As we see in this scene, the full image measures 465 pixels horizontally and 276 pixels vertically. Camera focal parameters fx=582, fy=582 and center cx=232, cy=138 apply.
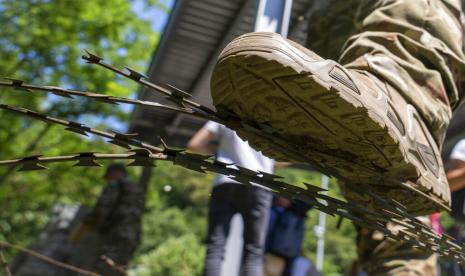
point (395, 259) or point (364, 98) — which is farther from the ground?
point (395, 259)

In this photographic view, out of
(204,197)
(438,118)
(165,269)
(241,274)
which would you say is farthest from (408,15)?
(204,197)

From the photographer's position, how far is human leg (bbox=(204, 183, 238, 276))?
9.27ft

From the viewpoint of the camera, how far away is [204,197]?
3291 centimetres

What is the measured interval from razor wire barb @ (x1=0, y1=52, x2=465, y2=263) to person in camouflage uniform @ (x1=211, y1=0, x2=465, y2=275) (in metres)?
0.04

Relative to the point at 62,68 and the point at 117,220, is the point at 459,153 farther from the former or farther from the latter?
the point at 62,68

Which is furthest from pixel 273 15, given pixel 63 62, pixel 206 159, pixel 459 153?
pixel 63 62

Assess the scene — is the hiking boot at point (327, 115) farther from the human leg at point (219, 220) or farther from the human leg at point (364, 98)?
the human leg at point (219, 220)

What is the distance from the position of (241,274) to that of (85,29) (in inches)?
308

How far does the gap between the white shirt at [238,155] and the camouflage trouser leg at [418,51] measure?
116 cm

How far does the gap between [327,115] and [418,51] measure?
586 millimetres

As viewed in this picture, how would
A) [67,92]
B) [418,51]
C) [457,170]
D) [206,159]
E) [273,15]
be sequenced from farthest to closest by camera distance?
[273,15]
[457,170]
[418,51]
[206,159]
[67,92]

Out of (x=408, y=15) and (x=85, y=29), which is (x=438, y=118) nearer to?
(x=408, y=15)

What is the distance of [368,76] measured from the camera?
4.93 feet

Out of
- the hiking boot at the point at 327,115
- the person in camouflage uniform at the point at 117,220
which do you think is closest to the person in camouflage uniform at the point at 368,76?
the hiking boot at the point at 327,115
